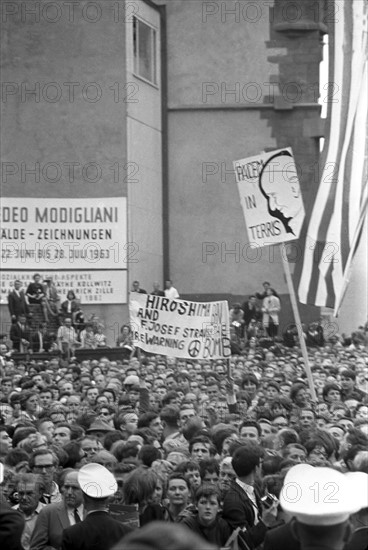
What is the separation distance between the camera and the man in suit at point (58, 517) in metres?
8.45

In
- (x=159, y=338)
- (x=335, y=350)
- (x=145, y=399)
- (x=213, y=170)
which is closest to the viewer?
(x=145, y=399)

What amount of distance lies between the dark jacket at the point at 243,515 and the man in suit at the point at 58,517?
0.81 metres

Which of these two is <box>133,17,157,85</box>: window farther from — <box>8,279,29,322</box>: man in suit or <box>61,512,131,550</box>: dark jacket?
<box>61,512,131,550</box>: dark jacket

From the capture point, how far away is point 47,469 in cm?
1015

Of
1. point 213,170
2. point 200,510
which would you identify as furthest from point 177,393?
point 213,170

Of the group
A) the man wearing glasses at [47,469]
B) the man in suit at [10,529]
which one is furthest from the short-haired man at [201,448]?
the man in suit at [10,529]

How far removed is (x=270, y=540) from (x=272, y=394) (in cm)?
1279

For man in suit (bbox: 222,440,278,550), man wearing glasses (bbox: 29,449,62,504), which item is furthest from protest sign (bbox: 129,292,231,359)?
man in suit (bbox: 222,440,278,550)

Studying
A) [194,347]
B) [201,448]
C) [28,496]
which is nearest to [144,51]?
[194,347]

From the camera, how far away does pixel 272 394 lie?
18703 millimetres

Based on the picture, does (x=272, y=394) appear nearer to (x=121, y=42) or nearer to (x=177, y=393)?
(x=177, y=393)

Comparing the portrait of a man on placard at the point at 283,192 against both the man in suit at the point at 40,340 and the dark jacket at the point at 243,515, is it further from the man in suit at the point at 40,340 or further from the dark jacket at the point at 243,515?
the man in suit at the point at 40,340

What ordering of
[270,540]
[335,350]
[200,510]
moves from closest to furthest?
1. [270,540]
2. [200,510]
3. [335,350]

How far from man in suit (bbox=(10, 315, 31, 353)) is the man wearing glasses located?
20.7 m
